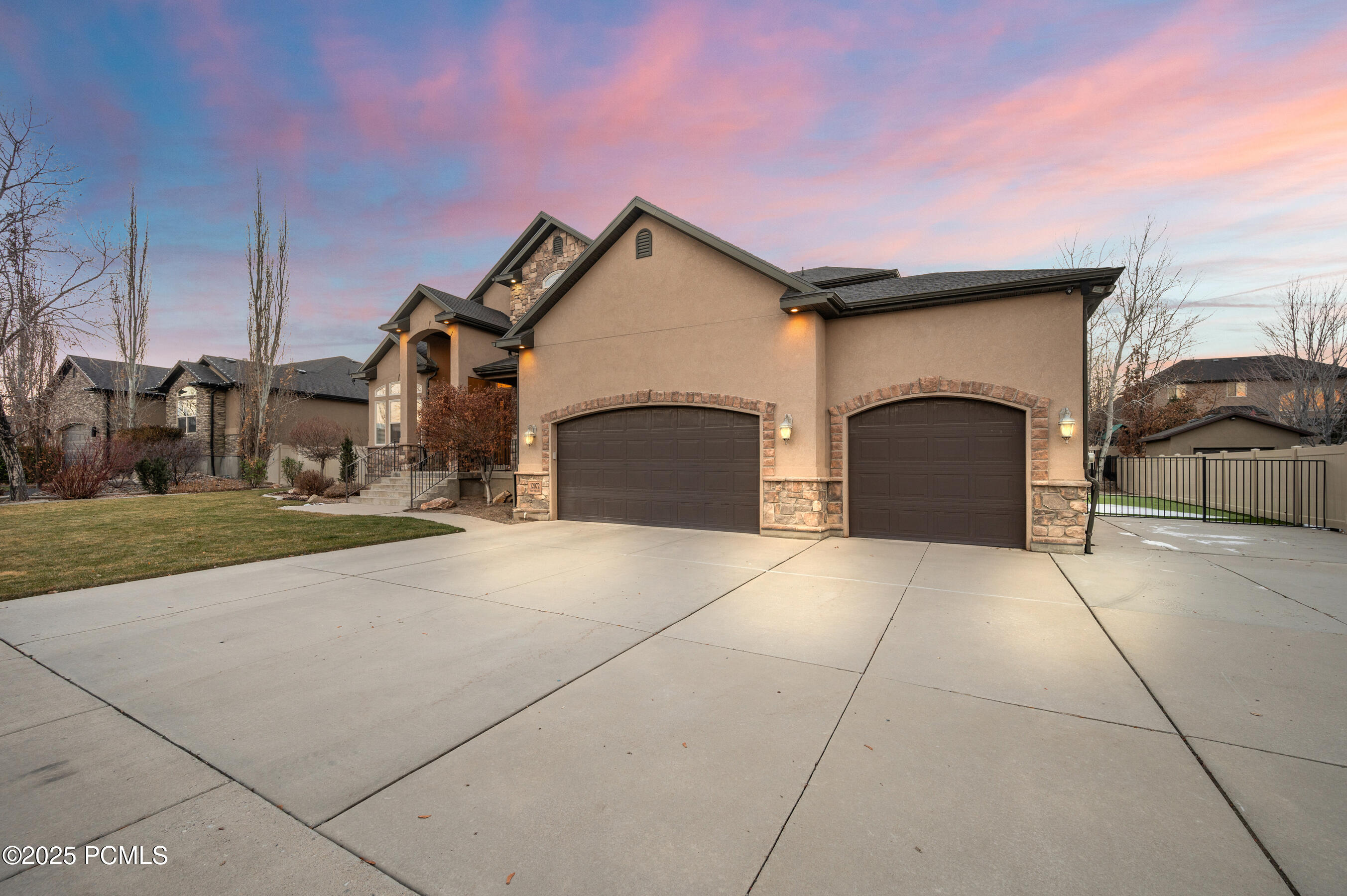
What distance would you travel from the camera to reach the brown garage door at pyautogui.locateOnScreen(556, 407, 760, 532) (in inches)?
422

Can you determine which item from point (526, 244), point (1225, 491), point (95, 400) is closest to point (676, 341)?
point (526, 244)

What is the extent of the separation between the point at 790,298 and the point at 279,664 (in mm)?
8948

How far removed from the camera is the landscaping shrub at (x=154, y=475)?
18.6 m

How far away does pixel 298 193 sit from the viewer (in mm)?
27609

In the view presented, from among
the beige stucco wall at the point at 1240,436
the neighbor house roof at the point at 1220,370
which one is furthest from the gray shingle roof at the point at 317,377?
the neighbor house roof at the point at 1220,370

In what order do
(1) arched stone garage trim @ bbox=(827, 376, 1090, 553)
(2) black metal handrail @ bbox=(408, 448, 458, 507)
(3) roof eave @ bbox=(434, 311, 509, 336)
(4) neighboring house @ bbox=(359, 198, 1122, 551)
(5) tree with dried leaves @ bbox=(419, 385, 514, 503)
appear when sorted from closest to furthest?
(1) arched stone garage trim @ bbox=(827, 376, 1090, 553) < (4) neighboring house @ bbox=(359, 198, 1122, 551) < (5) tree with dried leaves @ bbox=(419, 385, 514, 503) < (2) black metal handrail @ bbox=(408, 448, 458, 507) < (3) roof eave @ bbox=(434, 311, 509, 336)

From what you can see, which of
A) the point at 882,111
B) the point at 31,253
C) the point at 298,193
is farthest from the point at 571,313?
the point at 298,193

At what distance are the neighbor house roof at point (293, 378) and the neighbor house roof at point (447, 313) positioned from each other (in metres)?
10.4

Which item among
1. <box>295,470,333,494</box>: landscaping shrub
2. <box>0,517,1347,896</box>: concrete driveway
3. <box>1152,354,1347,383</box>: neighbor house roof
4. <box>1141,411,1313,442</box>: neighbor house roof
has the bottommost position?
<box>0,517,1347,896</box>: concrete driveway

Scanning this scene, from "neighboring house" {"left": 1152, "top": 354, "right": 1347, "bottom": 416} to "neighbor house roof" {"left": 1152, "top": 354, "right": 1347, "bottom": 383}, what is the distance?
0.03m

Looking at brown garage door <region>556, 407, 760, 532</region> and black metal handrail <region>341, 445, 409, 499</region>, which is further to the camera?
black metal handrail <region>341, 445, 409, 499</region>

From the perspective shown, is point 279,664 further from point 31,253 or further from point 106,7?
point 106,7

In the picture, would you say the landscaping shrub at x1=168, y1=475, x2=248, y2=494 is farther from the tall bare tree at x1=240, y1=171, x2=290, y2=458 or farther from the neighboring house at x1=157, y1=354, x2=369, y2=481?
the neighboring house at x1=157, y1=354, x2=369, y2=481

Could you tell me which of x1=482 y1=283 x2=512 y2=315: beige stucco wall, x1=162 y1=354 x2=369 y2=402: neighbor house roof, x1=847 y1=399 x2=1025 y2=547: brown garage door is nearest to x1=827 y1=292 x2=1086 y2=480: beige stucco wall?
x1=847 y1=399 x2=1025 y2=547: brown garage door
